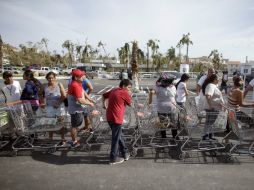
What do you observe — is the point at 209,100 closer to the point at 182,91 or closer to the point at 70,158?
the point at 182,91

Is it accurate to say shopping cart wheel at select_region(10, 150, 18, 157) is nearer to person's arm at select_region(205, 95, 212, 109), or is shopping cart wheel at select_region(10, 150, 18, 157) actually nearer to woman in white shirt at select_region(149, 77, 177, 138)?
woman in white shirt at select_region(149, 77, 177, 138)

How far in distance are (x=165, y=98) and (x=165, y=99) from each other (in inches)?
0.9

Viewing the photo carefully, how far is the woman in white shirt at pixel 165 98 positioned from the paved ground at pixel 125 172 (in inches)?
32.1

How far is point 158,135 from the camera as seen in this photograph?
6266mm

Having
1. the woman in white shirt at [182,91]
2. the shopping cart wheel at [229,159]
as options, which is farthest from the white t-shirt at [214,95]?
the woman in white shirt at [182,91]

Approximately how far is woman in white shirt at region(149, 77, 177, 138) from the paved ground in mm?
816

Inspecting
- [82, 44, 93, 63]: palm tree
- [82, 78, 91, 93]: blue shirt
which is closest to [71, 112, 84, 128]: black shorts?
[82, 78, 91, 93]: blue shirt

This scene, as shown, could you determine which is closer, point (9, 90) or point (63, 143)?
point (63, 143)

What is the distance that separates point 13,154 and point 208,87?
4.42 m

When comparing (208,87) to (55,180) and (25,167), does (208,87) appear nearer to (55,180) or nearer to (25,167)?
(55,180)

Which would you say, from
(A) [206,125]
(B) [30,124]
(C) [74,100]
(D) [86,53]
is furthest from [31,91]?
(D) [86,53]

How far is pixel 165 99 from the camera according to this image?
5.48 meters

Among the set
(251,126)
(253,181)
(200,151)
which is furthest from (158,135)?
(253,181)

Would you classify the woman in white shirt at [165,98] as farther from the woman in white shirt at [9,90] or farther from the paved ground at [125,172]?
the woman in white shirt at [9,90]
